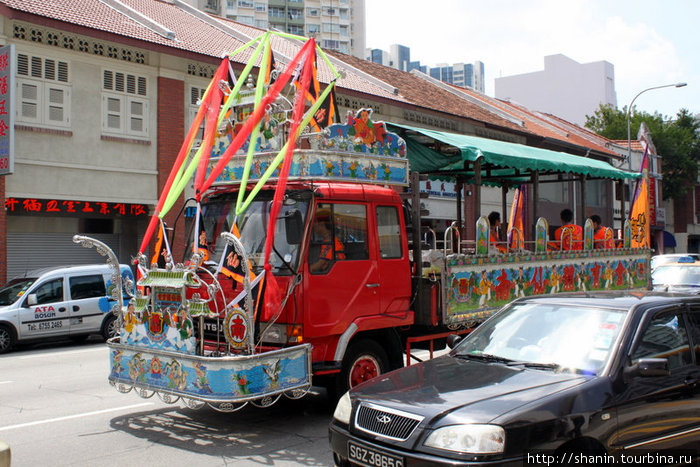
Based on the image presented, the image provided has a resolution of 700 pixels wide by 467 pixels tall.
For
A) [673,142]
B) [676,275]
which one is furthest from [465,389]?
[673,142]

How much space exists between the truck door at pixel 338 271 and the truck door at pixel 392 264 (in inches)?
6.2

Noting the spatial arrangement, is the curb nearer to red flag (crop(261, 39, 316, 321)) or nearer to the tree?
red flag (crop(261, 39, 316, 321))

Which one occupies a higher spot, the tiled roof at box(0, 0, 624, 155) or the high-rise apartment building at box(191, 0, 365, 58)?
the high-rise apartment building at box(191, 0, 365, 58)

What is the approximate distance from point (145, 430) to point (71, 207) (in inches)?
550

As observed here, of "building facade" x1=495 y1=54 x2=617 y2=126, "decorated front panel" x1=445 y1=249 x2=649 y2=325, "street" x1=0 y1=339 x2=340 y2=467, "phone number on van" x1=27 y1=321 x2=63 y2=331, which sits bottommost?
"street" x1=0 y1=339 x2=340 y2=467

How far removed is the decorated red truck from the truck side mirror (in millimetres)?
11

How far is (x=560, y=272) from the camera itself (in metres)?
11.5

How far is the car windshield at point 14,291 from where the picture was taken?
15.2 meters

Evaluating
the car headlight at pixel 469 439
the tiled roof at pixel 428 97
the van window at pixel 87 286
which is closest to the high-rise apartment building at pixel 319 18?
the tiled roof at pixel 428 97

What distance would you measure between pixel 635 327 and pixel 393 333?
355cm

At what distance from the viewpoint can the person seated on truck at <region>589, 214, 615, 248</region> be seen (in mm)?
13117

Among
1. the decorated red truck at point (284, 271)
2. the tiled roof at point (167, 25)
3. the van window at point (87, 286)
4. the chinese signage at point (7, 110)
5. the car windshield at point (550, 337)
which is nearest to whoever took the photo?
the car windshield at point (550, 337)

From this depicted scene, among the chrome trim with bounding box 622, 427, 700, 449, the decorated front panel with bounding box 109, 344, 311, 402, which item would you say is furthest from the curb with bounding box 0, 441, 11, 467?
the chrome trim with bounding box 622, 427, 700, 449

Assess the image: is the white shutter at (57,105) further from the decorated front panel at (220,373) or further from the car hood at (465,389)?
the car hood at (465,389)
